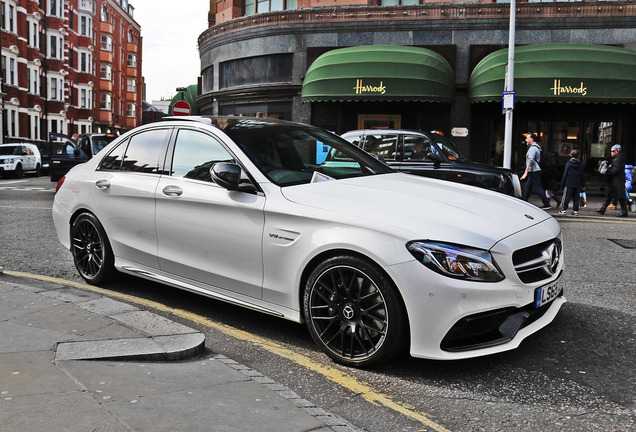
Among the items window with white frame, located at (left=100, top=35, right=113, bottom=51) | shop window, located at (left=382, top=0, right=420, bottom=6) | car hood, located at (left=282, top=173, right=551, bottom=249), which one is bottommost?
car hood, located at (left=282, top=173, right=551, bottom=249)

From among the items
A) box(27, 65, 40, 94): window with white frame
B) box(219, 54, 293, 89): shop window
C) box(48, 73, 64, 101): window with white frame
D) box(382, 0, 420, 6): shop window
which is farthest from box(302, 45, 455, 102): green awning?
box(48, 73, 64, 101): window with white frame

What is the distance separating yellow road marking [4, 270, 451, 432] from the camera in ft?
10.7

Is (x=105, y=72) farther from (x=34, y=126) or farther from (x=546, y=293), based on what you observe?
(x=546, y=293)

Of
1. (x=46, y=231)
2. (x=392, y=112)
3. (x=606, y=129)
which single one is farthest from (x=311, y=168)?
(x=606, y=129)

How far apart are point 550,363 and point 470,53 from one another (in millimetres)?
18208

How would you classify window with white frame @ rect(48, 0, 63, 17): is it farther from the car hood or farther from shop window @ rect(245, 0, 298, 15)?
the car hood

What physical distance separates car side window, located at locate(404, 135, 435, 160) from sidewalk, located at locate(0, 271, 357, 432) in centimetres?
738

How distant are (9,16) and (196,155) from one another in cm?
4372

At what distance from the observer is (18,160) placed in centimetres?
2914

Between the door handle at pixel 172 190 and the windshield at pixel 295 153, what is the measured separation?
1.94 feet

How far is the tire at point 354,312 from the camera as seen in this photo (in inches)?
143

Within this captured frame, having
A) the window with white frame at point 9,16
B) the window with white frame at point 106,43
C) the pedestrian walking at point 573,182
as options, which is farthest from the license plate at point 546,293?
the window with white frame at point 106,43

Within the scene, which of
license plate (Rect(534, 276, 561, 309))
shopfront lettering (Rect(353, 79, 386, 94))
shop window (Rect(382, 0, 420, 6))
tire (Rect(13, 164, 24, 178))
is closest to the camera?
license plate (Rect(534, 276, 561, 309))

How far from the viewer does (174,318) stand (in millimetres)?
4902
